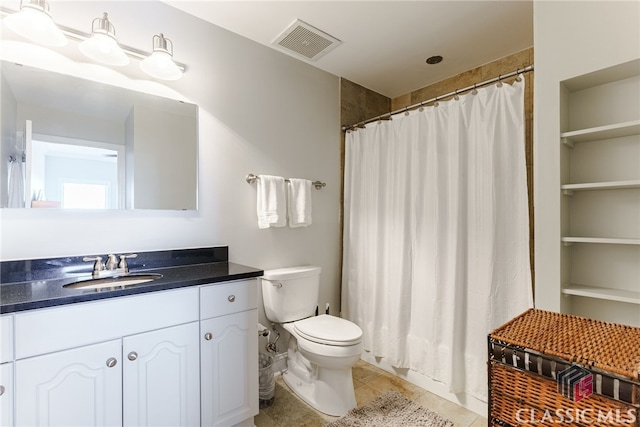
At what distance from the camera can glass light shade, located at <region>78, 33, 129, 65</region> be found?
4.90 feet

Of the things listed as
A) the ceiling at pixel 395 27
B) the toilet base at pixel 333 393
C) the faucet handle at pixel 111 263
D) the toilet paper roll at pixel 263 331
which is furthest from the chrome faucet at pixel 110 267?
the ceiling at pixel 395 27

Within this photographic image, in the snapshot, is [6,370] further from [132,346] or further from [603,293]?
[603,293]

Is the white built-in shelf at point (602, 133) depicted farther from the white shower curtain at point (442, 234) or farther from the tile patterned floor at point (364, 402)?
the tile patterned floor at point (364, 402)

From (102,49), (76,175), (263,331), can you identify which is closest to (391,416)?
(263,331)

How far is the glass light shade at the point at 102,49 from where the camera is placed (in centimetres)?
149

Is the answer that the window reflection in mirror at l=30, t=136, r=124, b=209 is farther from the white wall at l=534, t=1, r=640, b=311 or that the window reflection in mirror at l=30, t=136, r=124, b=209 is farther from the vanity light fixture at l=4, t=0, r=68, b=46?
the white wall at l=534, t=1, r=640, b=311

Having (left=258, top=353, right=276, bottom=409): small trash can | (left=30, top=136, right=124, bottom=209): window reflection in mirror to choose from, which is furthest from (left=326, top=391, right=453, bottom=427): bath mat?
(left=30, top=136, right=124, bottom=209): window reflection in mirror

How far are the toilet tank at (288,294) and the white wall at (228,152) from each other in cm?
19

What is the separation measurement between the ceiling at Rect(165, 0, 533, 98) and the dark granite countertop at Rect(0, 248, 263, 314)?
1485 mm

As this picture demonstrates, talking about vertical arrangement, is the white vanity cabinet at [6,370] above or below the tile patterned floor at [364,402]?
above

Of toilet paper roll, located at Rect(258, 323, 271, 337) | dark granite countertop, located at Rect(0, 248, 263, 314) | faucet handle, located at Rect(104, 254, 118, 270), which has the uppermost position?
faucet handle, located at Rect(104, 254, 118, 270)

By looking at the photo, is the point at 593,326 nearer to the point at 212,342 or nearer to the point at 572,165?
the point at 572,165

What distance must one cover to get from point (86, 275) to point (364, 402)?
175 cm

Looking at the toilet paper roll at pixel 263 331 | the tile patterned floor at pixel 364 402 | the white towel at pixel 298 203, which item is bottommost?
the tile patterned floor at pixel 364 402
